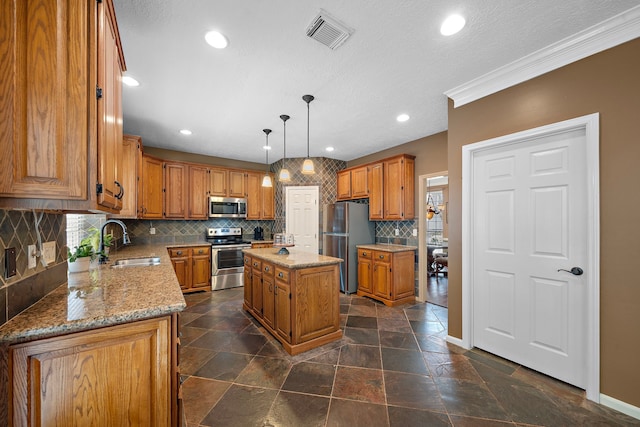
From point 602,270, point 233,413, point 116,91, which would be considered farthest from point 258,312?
point 602,270

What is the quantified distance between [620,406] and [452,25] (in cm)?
283

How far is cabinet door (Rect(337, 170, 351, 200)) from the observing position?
512 centimetres

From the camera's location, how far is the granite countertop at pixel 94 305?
964 millimetres

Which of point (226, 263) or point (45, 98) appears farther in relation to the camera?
point (226, 263)

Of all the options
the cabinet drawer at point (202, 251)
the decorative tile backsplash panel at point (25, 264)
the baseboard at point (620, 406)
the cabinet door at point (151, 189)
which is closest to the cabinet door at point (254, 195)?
the cabinet drawer at point (202, 251)

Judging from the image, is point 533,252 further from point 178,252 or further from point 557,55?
point 178,252

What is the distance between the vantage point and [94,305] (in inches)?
47.2

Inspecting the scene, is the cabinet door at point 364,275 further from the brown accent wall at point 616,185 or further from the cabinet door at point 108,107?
the cabinet door at point 108,107

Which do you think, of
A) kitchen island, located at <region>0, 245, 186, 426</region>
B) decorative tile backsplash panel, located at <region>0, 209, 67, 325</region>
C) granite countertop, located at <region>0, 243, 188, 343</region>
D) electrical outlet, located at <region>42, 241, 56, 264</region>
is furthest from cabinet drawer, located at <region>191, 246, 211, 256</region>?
kitchen island, located at <region>0, 245, 186, 426</region>

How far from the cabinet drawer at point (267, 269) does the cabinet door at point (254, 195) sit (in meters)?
2.69

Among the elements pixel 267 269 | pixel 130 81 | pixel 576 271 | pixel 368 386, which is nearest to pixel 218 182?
pixel 130 81

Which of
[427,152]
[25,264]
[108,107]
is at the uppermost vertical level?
[427,152]

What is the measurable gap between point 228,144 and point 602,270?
477 cm

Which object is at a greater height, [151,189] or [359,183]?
[359,183]
